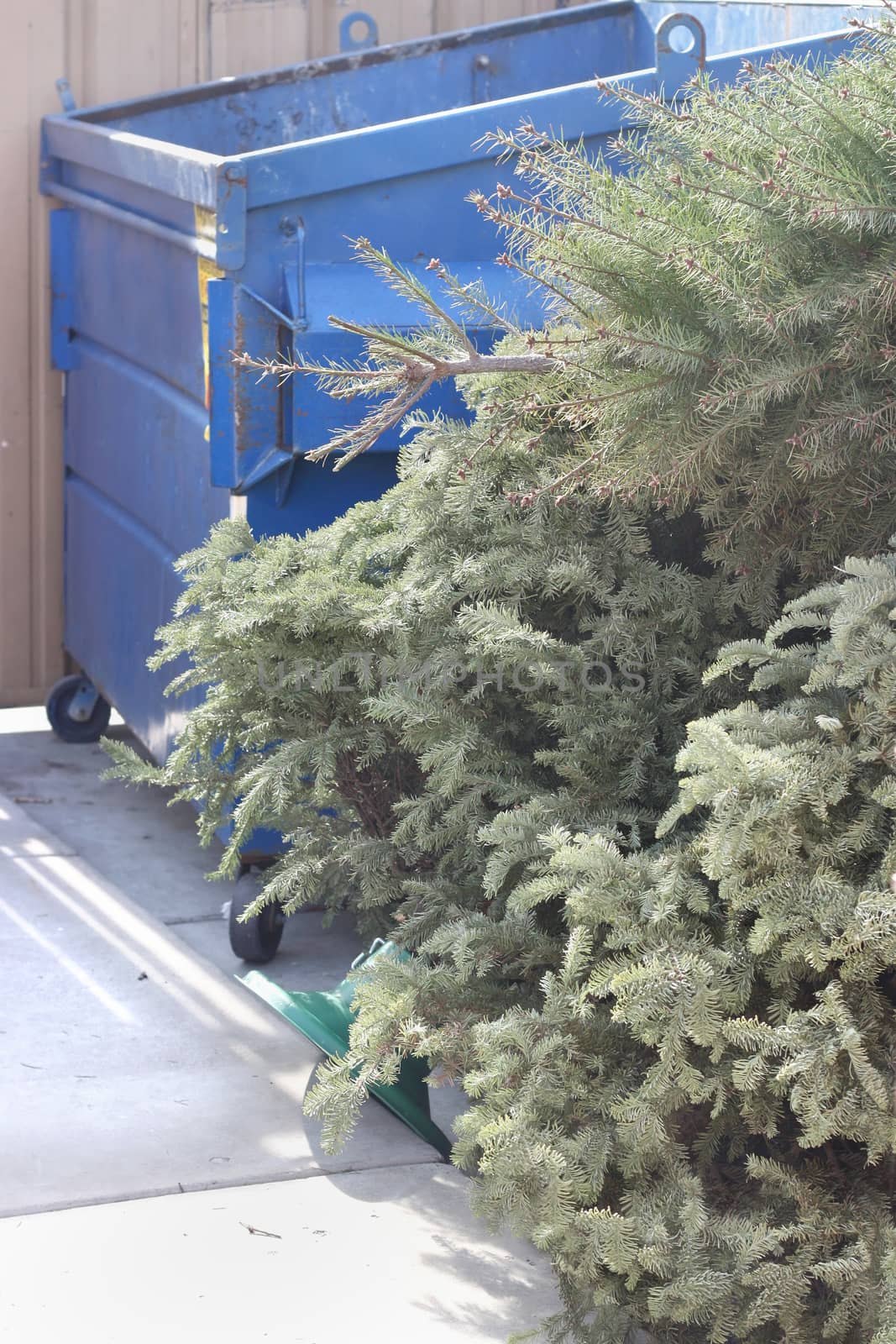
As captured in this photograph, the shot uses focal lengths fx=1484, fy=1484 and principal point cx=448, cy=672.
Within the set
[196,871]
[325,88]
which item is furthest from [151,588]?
[325,88]

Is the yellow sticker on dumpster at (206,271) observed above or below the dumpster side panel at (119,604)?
above

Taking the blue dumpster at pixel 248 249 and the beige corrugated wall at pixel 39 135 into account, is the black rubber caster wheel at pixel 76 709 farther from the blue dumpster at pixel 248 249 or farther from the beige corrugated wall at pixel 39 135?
the beige corrugated wall at pixel 39 135

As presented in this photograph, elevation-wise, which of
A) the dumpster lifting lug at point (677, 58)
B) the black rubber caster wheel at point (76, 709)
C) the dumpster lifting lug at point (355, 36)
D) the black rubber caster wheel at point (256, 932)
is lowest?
the black rubber caster wheel at point (76, 709)

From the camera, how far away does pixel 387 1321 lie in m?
2.10

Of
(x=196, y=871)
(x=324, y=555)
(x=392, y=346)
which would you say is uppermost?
(x=392, y=346)

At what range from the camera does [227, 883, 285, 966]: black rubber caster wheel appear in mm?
3336

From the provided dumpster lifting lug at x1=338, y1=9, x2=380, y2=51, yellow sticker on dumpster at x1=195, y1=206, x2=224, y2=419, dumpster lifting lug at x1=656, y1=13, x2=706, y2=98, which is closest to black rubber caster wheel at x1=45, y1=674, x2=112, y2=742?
yellow sticker on dumpster at x1=195, y1=206, x2=224, y2=419

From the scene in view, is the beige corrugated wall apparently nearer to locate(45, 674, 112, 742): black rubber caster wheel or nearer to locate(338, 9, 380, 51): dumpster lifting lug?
locate(338, 9, 380, 51): dumpster lifting lug

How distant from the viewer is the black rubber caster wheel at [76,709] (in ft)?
16.4

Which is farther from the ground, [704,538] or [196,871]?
[704,538]

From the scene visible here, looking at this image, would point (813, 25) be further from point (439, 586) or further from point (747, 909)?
point (747, 909)

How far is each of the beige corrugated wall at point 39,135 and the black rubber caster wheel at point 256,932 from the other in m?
2.13

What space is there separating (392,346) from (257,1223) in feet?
4.50

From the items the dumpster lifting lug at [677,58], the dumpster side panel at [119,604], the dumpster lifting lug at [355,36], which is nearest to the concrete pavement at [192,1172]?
the dumpster side panel at [119,604]
